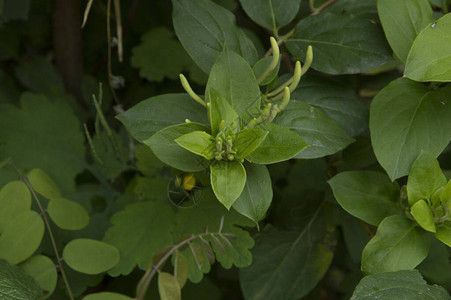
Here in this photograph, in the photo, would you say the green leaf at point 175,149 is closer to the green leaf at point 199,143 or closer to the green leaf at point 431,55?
the green leaf at point 199,143

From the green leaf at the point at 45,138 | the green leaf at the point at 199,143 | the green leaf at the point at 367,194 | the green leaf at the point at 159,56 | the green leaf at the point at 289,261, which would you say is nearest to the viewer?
the green leaf at the point at 199,143

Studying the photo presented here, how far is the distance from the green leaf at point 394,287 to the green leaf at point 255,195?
145 millimetres

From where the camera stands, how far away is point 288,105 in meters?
0.69

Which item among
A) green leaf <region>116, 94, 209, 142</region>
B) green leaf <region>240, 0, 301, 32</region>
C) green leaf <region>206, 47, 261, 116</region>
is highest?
green leaf <region>240, 0, 301, 32</region>

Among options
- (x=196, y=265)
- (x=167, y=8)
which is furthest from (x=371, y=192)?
(x=167, y=8)

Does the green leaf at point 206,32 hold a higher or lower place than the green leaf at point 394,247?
higher

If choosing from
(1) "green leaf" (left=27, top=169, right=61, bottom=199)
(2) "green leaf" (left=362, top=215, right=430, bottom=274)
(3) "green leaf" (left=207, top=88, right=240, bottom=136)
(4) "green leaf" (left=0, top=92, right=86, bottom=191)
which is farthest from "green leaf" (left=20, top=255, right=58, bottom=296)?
(2) "green leaf" (left=362, top=215, right=430, bottom=274)

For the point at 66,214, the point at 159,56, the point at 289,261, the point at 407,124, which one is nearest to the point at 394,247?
the point at 407,124

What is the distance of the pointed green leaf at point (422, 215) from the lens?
0.65m

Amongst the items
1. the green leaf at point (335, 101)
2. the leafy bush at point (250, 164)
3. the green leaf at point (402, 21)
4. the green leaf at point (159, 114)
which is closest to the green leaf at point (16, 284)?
the leafy bush at point (250, 164)

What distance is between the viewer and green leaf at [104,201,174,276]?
0.79 meters

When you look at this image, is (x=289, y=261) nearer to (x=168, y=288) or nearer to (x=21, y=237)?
(x=168, y=288)

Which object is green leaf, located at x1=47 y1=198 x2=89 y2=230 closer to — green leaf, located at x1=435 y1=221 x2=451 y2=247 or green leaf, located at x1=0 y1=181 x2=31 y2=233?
green leaf, located at x1=0 y1=181 x2=31 y2=233

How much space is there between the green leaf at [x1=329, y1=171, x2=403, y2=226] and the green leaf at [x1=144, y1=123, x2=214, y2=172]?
200 mm
